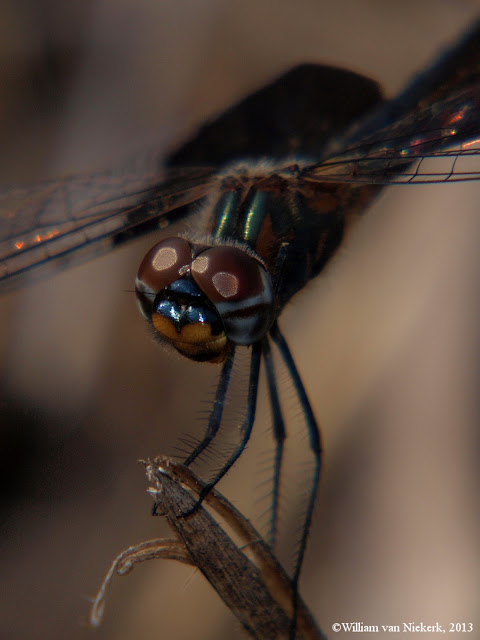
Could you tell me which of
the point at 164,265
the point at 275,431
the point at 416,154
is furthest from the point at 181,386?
the point at 416,154

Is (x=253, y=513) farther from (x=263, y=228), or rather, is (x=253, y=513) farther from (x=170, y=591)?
(x=263, y=228)

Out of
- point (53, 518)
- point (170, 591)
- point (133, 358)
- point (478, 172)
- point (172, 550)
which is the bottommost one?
point (170, 591)

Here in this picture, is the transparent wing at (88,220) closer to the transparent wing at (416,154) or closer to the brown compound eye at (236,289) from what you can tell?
the transparent wing at (416,154)

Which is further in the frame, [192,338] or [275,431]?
[275,431]

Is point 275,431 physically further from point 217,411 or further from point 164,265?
point 164,265

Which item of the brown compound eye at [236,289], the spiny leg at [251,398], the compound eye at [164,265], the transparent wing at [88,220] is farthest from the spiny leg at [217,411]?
the transparent wing at [88,220]

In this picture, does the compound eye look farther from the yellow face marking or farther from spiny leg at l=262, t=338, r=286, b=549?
spiny leg at l=262, t=338, r=286, b=549

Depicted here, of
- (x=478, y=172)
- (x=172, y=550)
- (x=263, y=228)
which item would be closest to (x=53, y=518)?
(x=172, y=550)
